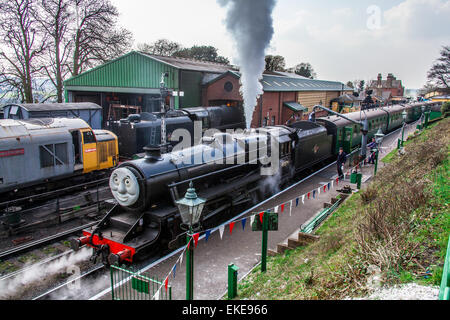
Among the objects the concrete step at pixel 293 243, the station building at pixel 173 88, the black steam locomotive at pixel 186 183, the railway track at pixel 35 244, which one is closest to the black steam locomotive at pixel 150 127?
the railway track at pixel 35 244

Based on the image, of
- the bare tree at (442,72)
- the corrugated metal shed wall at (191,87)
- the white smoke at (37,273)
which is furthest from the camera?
the bare tree at (442,72)

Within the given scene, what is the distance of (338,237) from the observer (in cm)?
761

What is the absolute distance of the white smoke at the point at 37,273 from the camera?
734cm

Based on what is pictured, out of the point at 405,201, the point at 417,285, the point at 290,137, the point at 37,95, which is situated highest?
the point at 37,95

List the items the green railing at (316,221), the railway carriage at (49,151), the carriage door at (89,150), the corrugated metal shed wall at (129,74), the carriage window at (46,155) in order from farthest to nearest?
1. the corrugated metal shed wall at (129,74)
2. the carriage door at (89,150)
3. the carriage window at (46,155)
4. the railway carriage at (49,151)
5. the green railing at (316,221)

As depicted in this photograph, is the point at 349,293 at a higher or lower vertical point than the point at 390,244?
lower

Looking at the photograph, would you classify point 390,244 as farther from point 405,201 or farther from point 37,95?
point 37,95

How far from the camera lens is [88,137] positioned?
47.1ft

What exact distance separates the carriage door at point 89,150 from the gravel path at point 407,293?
12.8 m

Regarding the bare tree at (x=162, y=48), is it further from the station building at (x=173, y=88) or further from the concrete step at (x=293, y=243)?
the concrete step at (x=293, y=243)

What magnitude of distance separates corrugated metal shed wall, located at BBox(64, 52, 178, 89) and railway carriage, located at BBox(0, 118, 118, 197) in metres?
11.8

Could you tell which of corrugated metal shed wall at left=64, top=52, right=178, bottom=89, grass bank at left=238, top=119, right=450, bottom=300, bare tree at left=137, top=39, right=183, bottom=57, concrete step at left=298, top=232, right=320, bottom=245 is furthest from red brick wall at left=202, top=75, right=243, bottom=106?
bare tree at left=137, top=39, right=183, bottom=57
